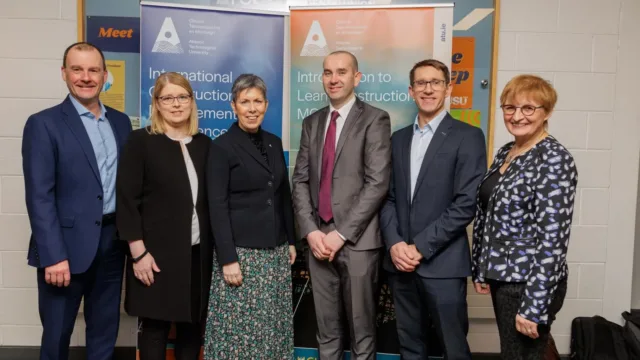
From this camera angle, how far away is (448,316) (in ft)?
6.52

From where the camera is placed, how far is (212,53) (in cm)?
256

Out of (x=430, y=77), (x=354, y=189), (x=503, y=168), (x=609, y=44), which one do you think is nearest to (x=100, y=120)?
(x=354, y=189)

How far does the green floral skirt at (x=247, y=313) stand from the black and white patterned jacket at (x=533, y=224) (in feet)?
3.11

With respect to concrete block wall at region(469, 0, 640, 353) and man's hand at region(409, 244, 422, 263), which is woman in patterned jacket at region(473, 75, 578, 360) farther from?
concrete block wall at region(469, 0, 640, 353)

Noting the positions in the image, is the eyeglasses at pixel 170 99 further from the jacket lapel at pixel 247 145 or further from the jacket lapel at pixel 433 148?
the jacket lapel at pixel 433 148

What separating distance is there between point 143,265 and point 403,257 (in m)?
1.17

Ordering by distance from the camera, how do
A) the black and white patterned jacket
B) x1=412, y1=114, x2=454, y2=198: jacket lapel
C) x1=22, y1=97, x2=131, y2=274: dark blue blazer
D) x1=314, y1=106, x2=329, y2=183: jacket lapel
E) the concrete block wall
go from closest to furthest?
the black and white patterned jacket
x1=22, y1=97, x2=131, y2=274: dark blue blazer
x1=412, y1=114, x2=454, y2=198: jacket lapel
x1=314, y1=106, x2=329, y2=183: jacket lapel
the concrete block wall

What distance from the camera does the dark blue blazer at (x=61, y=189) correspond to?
6.28ft

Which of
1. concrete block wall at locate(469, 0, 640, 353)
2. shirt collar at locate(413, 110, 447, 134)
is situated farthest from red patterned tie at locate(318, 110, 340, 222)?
concrete block wall at locate(469, 0, 640, 353)

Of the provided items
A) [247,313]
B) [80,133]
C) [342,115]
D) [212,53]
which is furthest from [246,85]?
[247,313]

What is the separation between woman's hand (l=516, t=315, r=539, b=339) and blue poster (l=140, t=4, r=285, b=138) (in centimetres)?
164

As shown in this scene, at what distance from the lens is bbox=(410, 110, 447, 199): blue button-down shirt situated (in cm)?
208

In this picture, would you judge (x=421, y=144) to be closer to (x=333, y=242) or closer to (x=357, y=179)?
(x=357, y=179)

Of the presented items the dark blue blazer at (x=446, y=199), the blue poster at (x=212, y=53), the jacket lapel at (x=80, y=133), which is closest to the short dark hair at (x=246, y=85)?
the blue poster at (x=212, y=53)
